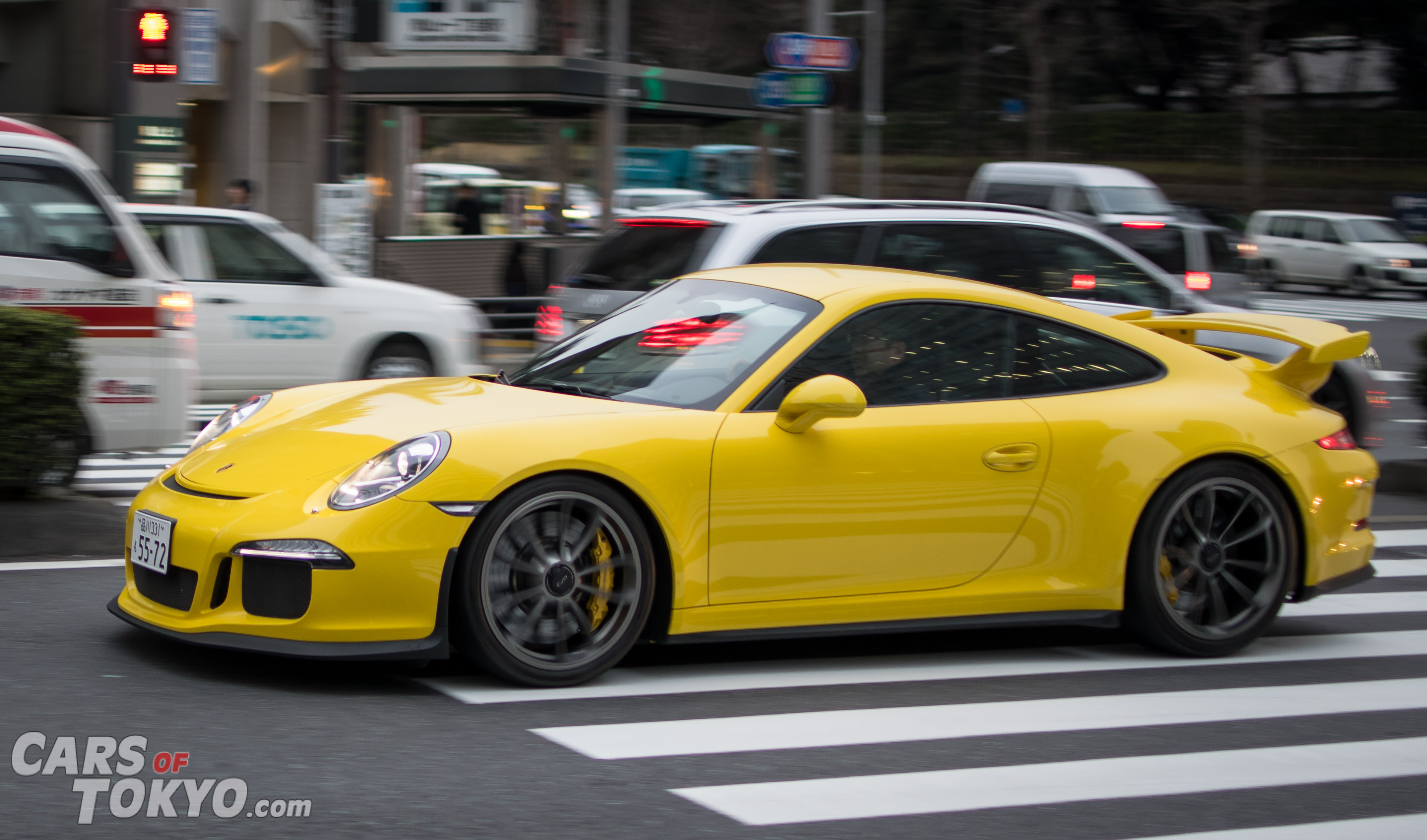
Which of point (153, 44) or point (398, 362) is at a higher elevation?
point (153, 44)

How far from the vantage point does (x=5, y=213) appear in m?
8.70

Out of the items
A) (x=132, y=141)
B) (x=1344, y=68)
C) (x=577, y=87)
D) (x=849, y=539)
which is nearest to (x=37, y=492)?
(x=849, y=539)

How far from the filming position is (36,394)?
7.09 meters

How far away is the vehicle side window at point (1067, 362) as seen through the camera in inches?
232

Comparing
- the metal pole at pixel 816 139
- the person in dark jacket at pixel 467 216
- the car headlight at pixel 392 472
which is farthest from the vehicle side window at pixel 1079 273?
the person in dark jacket at pixel 467 216

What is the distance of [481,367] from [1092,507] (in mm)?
10754

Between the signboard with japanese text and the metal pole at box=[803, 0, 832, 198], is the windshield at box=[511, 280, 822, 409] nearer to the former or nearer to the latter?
the metal pole at box=[803, 0, 832, 198]

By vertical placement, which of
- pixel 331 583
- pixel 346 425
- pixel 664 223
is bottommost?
pixel 331 583

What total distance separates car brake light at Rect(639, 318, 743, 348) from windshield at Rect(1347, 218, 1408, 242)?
30.9 metres

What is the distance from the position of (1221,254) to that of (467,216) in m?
11.4

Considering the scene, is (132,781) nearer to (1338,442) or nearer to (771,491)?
(771,491)

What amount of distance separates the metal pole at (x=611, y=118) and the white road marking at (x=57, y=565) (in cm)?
1678

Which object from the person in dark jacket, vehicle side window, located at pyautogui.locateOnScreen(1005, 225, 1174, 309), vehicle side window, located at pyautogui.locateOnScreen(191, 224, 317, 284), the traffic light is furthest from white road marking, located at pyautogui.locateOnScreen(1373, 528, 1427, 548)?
the person in dark jacket

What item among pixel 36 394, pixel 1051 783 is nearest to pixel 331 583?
pixel 1051 783
